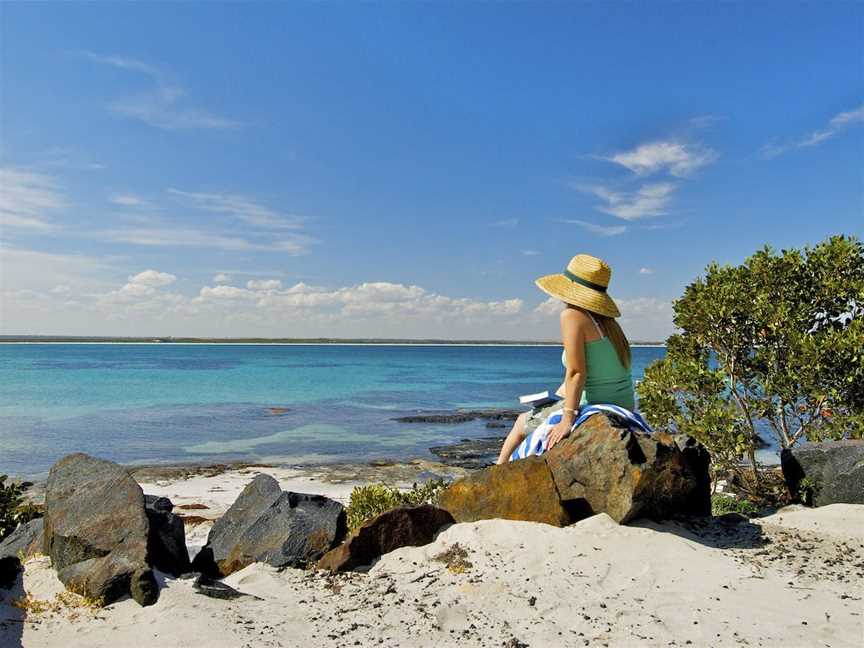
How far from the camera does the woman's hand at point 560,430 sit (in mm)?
7531

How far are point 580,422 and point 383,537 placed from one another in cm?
279

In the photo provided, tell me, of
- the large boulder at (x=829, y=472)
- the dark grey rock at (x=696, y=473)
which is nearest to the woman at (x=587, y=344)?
the dark grey rock at (x=696, y=473)

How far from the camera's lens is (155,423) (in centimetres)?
3525

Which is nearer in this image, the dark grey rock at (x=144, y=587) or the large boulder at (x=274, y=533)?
the dark grey rock at (x=144, y=587)

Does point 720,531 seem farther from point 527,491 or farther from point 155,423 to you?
point 155,423

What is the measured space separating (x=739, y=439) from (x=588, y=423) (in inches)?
157

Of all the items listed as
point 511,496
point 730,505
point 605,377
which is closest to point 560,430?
point 605,377

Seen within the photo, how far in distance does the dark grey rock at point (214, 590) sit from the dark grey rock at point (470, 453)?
1737 centimetres

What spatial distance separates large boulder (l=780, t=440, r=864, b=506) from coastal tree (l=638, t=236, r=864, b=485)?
1032 mm

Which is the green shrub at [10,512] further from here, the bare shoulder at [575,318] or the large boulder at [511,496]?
the bare shoulder at [575,318]

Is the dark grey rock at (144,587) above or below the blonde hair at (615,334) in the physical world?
below

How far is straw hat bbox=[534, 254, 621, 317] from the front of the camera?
736 cm

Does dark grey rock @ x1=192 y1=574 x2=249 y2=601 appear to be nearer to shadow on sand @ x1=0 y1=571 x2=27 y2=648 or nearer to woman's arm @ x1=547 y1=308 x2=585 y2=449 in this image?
shadow on sand @ x1=0 y1=571 x2=27 y2=648

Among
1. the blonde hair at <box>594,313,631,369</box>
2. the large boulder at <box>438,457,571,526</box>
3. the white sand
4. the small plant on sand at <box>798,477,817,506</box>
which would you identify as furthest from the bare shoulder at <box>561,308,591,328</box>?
the small plant on sand at <box>798,477,817,506</box>
